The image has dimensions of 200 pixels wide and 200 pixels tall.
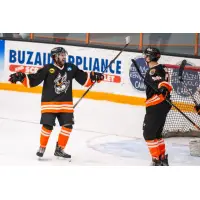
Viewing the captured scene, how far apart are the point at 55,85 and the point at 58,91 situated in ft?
0.17

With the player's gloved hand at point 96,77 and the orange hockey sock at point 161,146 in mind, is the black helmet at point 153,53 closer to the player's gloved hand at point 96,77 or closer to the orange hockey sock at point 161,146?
the player's gloved hand at point 96,77

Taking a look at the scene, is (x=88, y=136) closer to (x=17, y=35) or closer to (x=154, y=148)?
(x=154, y=148)

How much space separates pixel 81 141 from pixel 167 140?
27.4 inches

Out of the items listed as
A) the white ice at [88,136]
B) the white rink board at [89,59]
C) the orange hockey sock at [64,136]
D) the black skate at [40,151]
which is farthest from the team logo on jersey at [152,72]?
the black skate at [40,151]

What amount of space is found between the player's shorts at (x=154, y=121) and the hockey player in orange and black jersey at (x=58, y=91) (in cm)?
47

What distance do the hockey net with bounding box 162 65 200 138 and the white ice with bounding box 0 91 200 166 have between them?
9cm

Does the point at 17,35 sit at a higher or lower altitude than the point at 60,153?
higher

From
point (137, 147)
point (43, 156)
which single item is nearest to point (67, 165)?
point (43, 156)

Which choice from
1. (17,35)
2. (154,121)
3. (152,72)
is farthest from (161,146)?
(17,35)

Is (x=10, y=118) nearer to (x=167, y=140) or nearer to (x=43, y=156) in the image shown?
(x=43, y=156)

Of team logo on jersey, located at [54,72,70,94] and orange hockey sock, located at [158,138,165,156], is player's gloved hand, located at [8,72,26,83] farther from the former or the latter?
orange hockey sock, located at [158,138,165,156]

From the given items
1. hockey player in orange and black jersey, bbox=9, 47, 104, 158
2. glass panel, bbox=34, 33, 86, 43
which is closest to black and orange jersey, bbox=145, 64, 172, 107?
hockey player in orange and black jersey, bbox=9, 47, 104, 158

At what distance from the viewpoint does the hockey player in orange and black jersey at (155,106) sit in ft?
15.3

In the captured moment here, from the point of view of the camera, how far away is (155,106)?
→ 15.4 feet
